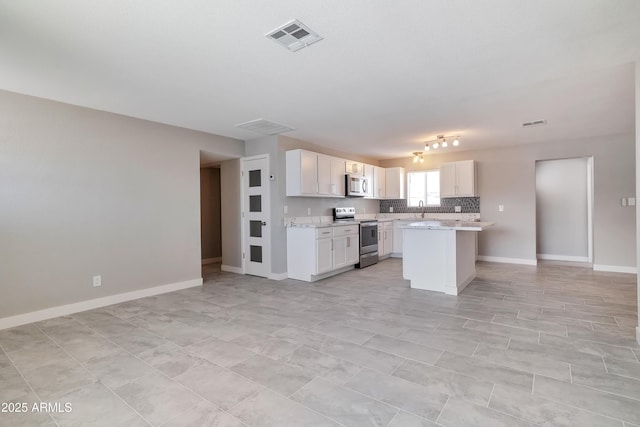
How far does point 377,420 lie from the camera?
1.72m

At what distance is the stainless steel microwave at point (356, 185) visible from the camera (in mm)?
6344

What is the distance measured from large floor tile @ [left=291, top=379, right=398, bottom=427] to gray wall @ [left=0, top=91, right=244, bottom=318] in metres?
3.31

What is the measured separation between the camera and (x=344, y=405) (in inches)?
72.9

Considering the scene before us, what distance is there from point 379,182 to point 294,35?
558cm

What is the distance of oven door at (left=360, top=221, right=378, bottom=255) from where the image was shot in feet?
20.5

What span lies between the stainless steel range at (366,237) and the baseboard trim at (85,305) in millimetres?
3139

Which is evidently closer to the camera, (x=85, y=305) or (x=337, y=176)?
(x=85, y=305)

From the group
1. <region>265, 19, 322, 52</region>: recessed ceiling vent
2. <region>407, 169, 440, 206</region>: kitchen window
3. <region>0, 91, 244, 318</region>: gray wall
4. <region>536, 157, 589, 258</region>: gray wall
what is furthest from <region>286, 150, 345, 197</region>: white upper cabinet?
<region>536, 157, 589, 258</region>: gray wall

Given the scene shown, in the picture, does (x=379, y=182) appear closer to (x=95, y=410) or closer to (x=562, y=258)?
(x=562, y=258)

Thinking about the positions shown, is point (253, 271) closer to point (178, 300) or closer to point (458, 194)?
point (178, 300)

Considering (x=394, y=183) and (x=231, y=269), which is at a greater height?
(x=394, y=183)

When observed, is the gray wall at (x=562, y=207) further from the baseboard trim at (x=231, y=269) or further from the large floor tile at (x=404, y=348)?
Answer: the baseboard trim at (x=231, y=269)

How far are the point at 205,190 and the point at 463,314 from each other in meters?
5.92

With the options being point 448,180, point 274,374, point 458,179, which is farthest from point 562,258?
point 274,374
